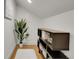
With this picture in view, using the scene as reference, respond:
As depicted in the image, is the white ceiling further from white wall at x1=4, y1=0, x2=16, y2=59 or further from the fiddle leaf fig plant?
the fiddle leaf fig plant

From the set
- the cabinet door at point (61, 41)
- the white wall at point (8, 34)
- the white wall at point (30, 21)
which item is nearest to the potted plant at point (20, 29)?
the white wall at point (30, 21)

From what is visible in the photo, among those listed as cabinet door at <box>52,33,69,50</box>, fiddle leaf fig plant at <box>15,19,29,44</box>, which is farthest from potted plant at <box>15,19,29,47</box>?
cabinet door at <box>52,33,69,50</box>

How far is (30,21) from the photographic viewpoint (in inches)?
277

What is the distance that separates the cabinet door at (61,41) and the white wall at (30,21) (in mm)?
4671

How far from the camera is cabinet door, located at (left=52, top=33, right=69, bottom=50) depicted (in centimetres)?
238

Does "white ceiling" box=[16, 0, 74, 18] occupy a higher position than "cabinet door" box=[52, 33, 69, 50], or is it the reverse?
"white ceiling" box=[16, 0, 74, 18]

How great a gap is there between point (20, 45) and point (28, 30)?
1.04m

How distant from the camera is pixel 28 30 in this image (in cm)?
700

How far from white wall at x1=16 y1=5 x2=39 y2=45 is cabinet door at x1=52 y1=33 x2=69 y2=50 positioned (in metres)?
4.67

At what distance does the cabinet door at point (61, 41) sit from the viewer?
2.38 m

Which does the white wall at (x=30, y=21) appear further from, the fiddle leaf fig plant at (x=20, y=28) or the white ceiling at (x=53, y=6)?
the white ceiling at (x=53, y=6)
